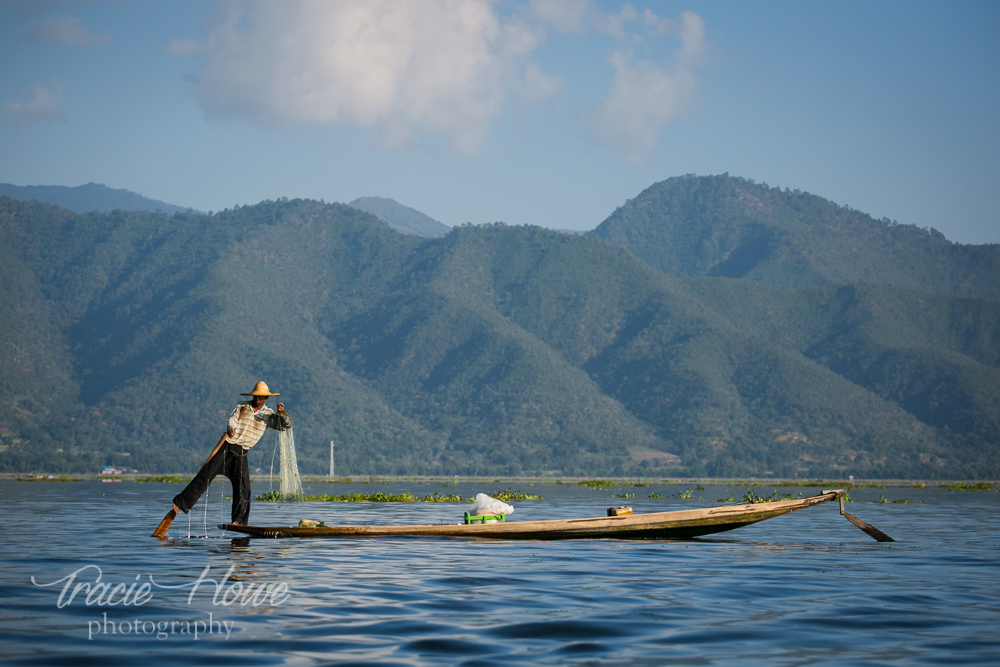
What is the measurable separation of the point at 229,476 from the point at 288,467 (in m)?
12.4

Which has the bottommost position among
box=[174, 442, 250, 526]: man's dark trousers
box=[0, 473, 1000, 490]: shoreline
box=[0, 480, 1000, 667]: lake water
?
box=[0, 473, 1000, 490]: shoreline

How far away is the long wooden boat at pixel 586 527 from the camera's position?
21.1m

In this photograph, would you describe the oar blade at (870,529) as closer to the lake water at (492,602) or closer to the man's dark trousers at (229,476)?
the lake water at (492,602)

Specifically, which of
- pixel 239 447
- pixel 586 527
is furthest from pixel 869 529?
pixel 239 447

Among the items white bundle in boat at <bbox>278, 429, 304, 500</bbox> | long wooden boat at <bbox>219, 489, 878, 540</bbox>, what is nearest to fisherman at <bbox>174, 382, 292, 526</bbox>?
white bundle in boat at <bbox>278, 429, 304, 500</bbox>

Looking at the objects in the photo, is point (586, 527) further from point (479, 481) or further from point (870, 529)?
point (479, 481)

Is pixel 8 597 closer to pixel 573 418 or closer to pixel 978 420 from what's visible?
pixel 573 418

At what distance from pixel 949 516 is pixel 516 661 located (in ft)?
110

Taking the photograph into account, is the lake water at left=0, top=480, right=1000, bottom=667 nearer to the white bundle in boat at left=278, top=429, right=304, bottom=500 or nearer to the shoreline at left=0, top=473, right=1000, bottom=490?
the white bundle in boat at left=278, top=429, right=304, bottom=500

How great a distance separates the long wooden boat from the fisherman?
968 millimetres

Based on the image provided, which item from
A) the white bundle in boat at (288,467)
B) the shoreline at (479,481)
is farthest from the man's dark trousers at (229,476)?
the shoreline at (479,481)

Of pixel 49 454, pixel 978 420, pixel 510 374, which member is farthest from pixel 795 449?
pixel 49 454

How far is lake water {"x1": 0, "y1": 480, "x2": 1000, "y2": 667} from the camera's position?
10258mm

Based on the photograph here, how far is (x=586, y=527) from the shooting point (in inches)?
845
